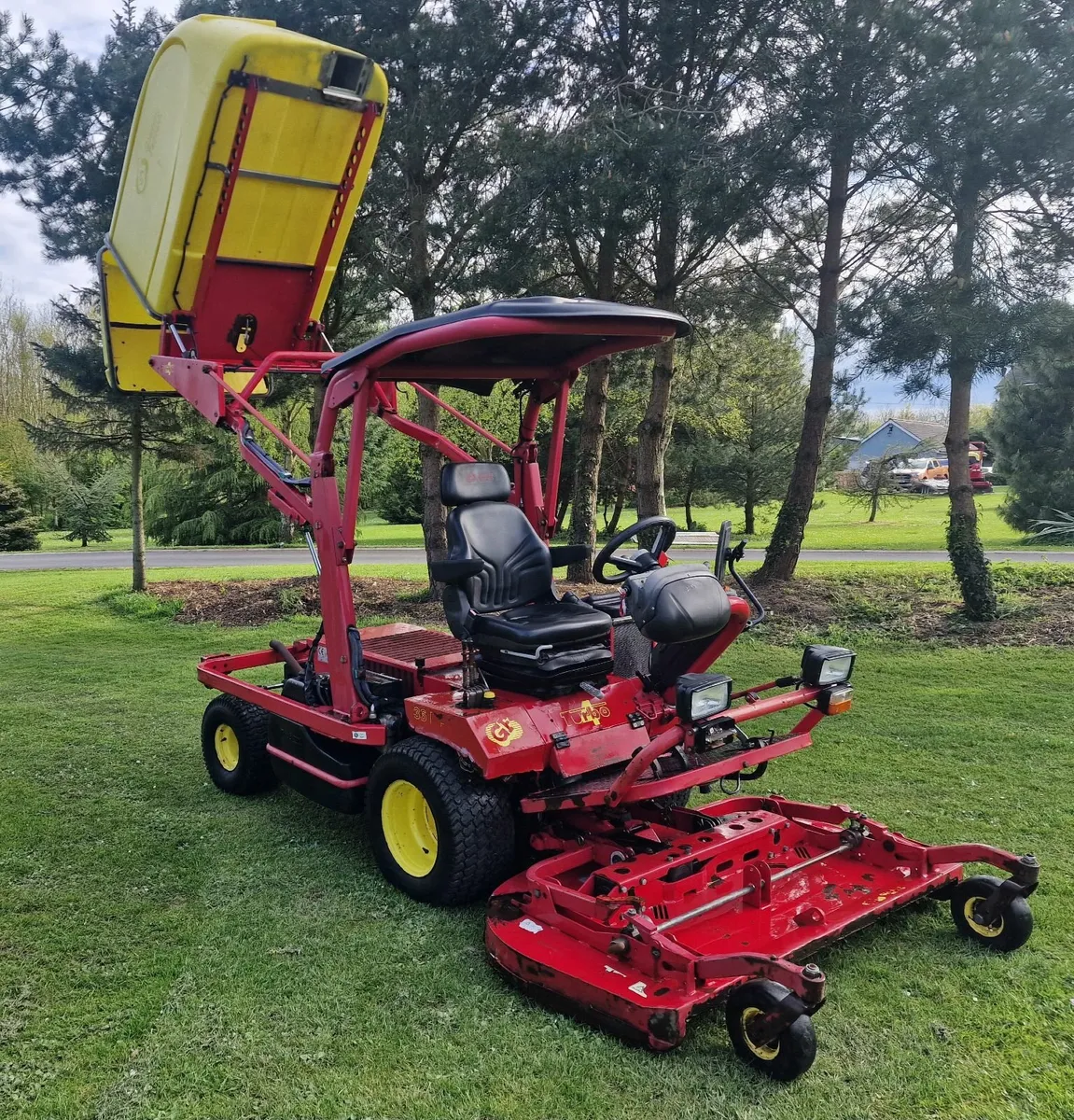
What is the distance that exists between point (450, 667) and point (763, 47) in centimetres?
773

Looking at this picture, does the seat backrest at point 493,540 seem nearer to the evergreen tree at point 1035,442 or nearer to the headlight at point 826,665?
the headlight at point 826,665

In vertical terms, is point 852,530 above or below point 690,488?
below

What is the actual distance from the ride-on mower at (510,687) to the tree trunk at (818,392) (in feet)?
20.1

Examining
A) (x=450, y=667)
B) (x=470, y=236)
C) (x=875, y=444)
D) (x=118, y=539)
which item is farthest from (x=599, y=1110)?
(x=875, y=444)

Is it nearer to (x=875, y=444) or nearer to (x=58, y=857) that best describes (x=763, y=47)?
(x=58, y=857)

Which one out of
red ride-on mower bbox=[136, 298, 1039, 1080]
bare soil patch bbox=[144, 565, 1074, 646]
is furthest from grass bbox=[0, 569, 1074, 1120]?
bare soil patch bbox=[144, 565, 1074, 646]

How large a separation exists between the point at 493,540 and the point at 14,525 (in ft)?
81.5

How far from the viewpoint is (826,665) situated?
4.04 meters

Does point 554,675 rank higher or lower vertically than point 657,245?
lower

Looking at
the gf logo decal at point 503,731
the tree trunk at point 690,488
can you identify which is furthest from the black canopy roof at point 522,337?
the tree trunk at point 690,488

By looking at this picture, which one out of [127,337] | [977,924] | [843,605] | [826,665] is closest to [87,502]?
[843,605]

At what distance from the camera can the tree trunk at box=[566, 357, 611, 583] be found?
12.1m

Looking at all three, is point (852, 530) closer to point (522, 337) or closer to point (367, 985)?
point (522, 337)

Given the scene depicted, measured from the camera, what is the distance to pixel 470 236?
10.2m
